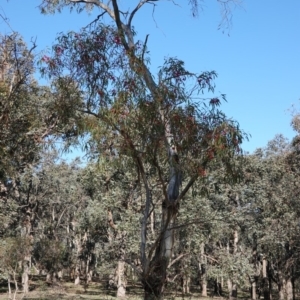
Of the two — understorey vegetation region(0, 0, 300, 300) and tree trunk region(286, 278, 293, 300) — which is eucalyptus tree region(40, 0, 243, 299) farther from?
tree trunk region(286, 278, 293, 300)

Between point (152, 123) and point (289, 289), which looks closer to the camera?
point (152, 123)

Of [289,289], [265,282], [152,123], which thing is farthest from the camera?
[265,282]

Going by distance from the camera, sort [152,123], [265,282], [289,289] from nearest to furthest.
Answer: [152,123], [289,289], [265,282]

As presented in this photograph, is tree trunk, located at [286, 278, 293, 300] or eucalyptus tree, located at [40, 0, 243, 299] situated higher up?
eucalyptus tree, located at [40, 0, 243, 299]

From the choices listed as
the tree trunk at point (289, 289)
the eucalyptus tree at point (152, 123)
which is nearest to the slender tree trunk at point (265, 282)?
the tree trunk at point (289, 289)

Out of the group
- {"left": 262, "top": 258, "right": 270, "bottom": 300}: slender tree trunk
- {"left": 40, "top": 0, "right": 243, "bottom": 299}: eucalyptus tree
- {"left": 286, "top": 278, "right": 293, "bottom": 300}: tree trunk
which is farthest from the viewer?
{"left": 262, "top": 258, "right": 270, "bottom": 300}: slender tree trunk

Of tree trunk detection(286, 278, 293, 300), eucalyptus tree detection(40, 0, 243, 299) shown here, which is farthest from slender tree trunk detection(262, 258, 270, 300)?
eucalyptus tree detection(40, 0, 243, 299)

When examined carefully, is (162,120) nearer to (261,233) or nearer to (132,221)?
(132,221)

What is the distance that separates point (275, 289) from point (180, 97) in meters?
33.0

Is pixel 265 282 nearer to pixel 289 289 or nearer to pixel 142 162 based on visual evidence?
pixel 289 289

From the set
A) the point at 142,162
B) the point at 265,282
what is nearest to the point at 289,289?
the point at 265,282

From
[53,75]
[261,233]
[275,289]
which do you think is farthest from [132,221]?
[275,289]

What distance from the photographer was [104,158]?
258 inches

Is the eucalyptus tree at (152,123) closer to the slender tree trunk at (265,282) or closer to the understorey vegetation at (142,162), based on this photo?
the understorey vegetation at (142,162)
